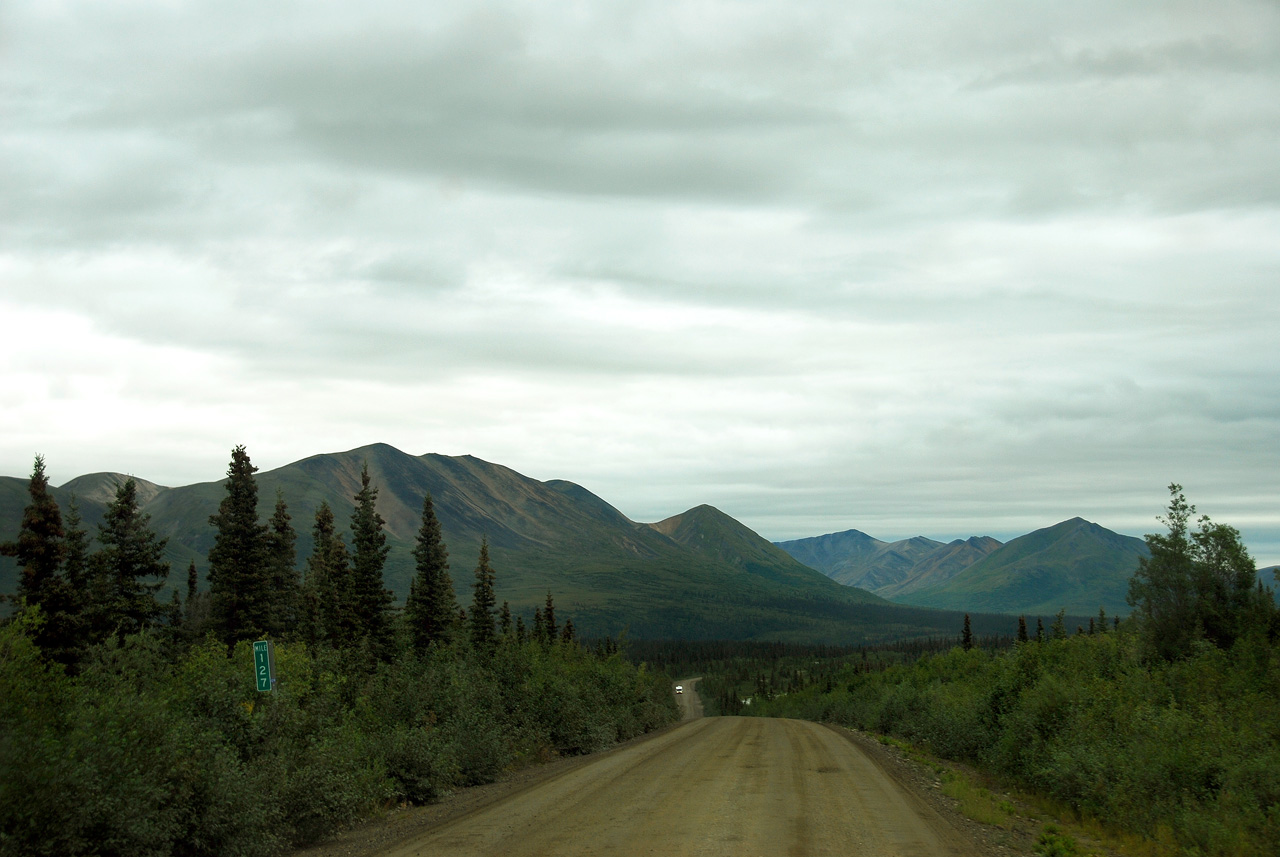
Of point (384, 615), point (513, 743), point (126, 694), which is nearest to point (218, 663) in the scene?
point (126, 694)

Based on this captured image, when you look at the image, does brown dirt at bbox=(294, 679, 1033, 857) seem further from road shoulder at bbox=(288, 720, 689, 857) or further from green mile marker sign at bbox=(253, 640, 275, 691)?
green mile marker sign at bbox=(253, 640, 275, 691)

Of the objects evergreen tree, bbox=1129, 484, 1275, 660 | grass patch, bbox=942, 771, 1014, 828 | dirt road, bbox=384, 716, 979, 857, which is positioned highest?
evergreen tree, bbox=1129, 484, 1275, 660

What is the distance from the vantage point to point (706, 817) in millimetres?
15008

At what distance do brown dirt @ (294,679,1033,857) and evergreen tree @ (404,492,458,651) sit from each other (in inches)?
1299

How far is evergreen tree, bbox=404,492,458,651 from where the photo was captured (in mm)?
55062

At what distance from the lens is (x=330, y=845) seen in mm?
14180

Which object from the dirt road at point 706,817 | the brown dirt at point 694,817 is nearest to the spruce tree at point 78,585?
the brown dirt at point 694,817

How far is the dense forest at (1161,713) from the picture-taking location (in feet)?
49.7

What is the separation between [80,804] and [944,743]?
99.8 feet

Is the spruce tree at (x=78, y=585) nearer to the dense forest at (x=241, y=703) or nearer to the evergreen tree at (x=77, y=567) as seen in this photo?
the evergreen tree at (x=77, y=567)

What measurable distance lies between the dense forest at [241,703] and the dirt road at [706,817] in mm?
2383

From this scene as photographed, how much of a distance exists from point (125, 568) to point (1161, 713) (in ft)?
141

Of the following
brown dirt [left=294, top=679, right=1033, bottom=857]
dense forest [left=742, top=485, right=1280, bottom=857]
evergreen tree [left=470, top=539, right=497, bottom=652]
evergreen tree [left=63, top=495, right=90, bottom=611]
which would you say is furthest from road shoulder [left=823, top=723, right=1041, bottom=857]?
evergreen tree [left=470, top=539, right=497, bottom=652]

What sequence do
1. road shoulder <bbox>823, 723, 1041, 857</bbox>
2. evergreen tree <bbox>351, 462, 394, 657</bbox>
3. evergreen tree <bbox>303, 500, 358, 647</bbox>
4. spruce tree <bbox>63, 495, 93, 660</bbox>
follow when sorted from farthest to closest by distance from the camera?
evergreen tree <bbox>351, 462, 394, 657</bbox> < evergreen tree <bbox>303, 500, 358, 647</bbox> < spruce tree <bbox>63, 495, 93, 660</bbox> < road shoulder <bbox>823, 723, 1041, 857</bbox>
